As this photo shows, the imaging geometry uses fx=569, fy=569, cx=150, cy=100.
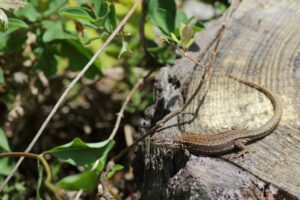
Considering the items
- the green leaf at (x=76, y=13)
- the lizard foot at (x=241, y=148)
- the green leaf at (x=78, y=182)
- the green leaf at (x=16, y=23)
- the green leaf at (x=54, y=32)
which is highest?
the green leaf at (x=76, y=13)

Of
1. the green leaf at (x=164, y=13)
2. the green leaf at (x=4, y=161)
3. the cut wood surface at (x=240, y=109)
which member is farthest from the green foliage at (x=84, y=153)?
the green leaf at (x=164, y=13)

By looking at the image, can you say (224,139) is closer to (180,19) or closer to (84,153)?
(84,153)

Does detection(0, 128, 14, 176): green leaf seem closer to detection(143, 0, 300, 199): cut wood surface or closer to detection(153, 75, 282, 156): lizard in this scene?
detection(143, 0, 300, 199): cut wood surface

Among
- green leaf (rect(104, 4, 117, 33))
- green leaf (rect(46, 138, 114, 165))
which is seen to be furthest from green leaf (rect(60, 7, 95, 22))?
green leaf (rect(46, 138, 114, 165))

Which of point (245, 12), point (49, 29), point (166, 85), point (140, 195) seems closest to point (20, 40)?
point (49, 29)

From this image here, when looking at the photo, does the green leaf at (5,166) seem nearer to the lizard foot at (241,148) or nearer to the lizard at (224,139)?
the lizard at (224,139)

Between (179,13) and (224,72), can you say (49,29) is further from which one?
(224,72)
